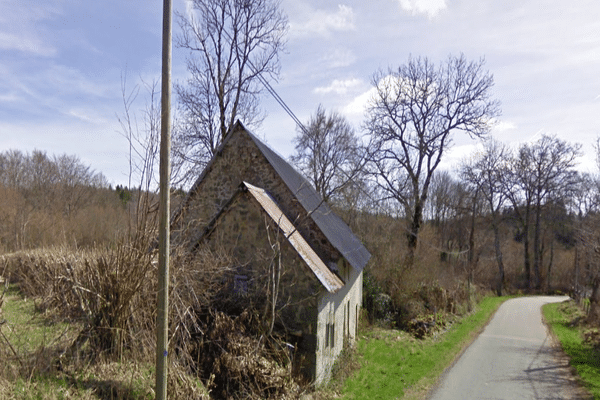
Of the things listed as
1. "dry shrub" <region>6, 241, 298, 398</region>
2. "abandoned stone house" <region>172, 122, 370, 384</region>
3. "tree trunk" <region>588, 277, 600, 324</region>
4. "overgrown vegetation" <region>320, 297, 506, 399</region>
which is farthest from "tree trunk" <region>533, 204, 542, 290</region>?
"dry shrub" <region>6, 241, 298, 398</region>

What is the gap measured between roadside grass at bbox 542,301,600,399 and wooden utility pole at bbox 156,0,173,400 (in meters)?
11.7

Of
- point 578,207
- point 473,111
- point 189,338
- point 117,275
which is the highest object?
point 473,111

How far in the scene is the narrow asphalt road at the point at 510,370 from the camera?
10969mm

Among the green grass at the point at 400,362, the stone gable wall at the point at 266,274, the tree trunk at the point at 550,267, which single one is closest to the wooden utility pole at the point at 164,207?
the stone gable wall at the point at 266,274

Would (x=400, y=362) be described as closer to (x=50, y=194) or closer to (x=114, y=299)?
(x=114, y=299)

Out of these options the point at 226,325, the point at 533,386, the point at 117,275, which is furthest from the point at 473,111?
the point at 117,275

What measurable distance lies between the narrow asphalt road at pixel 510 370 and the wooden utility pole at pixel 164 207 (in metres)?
7.77

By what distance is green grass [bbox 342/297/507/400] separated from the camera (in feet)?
34.7

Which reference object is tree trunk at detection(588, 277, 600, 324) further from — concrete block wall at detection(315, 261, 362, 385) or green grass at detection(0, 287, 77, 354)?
green grass at detection(0, 287, 77, 354)

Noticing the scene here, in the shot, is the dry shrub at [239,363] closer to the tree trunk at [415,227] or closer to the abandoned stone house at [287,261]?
the abandoned stone house at [287,261]

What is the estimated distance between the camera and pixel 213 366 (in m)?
7.93

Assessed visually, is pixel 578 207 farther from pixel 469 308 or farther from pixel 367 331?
pixel 367 331

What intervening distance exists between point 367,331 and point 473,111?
54.3ft

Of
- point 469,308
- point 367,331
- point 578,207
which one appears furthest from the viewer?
point 578,207
